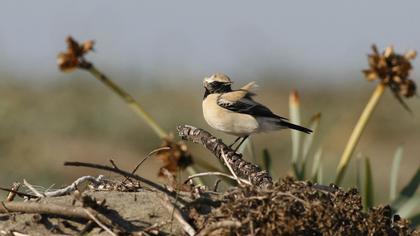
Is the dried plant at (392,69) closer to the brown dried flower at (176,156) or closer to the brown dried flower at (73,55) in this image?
the brown dried flower at (73,55)

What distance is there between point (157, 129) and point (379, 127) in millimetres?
12409

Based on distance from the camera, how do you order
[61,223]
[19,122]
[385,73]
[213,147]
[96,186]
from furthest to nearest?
1. [19,122]
2. [385,73]
3. [213,147]
4. [96,186]
5. [61,223]

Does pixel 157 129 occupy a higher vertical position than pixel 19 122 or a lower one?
lower

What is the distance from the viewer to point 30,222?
452 centimetres

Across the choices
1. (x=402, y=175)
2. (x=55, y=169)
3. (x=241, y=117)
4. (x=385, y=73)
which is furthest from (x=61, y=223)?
(x=402, y=175)

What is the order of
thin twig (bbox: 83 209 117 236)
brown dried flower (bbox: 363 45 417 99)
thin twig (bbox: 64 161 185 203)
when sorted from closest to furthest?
thin twig (bbox: 64 161 185 203) → thin twig (bbox: 83 209 117 236) → brown dried flower (bbox: 363 45 417 99)

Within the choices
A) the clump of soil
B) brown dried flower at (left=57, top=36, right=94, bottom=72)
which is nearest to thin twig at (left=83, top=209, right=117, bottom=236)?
the clump of soil

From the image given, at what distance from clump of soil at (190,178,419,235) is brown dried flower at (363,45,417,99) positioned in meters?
2.14

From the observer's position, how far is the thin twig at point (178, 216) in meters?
4.30

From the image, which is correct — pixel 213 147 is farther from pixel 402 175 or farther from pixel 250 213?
pixel 402 175

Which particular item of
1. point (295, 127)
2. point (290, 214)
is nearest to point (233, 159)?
point (290, 214)

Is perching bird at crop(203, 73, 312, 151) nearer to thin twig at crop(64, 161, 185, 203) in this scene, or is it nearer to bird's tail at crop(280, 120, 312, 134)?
bird's tail at crop(280, 120, 312, 134)

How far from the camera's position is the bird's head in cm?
838

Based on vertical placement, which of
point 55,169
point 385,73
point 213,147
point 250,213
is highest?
point 55,169
